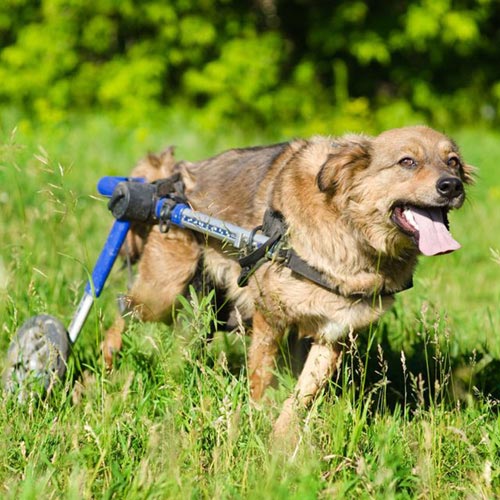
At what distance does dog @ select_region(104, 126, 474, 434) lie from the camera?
333 centimetres

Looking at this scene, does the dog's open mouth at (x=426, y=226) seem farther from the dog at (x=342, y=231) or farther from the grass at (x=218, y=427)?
the grass at (x=218, y=427)

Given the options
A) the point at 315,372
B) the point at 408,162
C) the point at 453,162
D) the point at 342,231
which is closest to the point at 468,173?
the point at 453,162

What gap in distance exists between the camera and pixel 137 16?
40.2 feet

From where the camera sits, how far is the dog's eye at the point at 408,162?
11.1ft

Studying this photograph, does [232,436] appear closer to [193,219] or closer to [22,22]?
[193,219]

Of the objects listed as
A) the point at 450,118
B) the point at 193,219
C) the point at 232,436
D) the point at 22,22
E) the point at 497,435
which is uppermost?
the point at 193,219

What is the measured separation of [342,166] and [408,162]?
262 millimetres

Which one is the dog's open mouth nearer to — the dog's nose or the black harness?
the dog's nose

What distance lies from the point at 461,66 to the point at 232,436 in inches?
496

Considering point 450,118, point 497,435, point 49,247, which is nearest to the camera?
point 497,435

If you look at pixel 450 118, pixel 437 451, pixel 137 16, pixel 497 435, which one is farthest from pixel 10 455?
pixel 450 118

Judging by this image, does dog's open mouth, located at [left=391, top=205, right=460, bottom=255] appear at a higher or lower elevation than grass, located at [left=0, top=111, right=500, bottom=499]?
higher

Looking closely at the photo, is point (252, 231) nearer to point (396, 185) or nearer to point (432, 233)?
point (396, 185)

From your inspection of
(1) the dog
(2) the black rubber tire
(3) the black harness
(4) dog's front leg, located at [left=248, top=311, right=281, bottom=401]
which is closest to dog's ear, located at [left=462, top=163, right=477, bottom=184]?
(1) the dog
